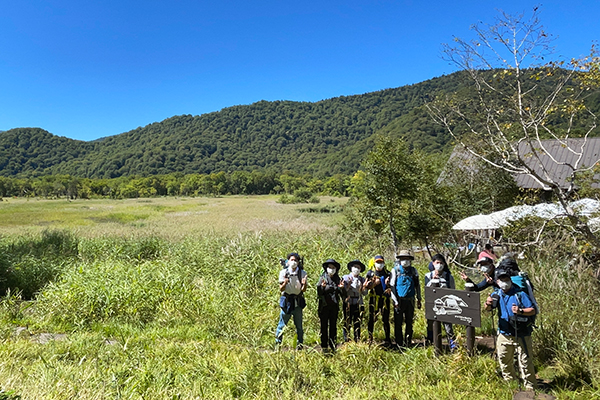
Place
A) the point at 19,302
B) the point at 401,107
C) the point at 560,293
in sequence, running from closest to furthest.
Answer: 1. the point at 560,293
2. the point at 19,302
3. the point at 401,107

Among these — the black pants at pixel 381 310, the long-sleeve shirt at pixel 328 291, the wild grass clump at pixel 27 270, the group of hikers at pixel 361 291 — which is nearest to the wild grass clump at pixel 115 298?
the wild grass clump at pixel 27 270

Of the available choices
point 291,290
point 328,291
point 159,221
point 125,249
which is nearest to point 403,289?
point 328,291

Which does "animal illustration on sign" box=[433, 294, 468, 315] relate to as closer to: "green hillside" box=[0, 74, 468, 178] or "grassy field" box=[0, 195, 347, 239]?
"grassy field" box=[0, 195, 347, 239]

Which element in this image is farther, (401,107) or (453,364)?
(401,107)

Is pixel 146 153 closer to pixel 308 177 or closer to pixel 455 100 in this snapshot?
pixel 308 177

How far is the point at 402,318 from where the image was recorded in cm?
576

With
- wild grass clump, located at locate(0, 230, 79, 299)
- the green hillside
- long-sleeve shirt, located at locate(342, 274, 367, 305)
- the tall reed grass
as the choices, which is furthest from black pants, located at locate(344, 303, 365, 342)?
the green hillside

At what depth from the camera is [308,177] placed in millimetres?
127688

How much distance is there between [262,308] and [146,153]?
179m

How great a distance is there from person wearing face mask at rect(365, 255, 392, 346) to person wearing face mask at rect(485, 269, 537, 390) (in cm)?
184

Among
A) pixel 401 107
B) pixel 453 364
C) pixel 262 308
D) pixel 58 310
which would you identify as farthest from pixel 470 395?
pixel 401 107

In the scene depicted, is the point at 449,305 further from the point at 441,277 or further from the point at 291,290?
the point at 291,290

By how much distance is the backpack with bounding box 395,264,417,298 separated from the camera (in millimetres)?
5605

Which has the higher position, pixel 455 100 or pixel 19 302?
pixel 455 100
